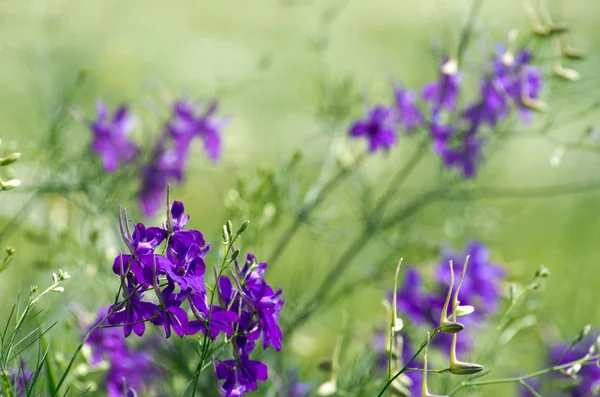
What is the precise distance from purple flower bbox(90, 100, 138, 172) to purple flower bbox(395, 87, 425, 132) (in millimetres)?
469

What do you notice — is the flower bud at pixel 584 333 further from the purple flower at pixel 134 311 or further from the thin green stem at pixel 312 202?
the thin green stem at pixel 312 202

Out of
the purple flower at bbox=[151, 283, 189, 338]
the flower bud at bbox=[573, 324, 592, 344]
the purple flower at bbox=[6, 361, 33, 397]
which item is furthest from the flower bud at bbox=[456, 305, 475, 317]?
the purple flower at bbox=[6, 361, 33, 397]

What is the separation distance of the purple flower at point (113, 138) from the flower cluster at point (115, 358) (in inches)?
10.8

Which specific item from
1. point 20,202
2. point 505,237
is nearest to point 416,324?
point 20,202

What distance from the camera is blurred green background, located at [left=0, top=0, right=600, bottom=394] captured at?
1.68m

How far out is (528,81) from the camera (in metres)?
1.32

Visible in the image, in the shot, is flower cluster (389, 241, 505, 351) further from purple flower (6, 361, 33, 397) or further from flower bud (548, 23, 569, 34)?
purple flower (6, 361, 33, 397)

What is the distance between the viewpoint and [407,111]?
4.45 feet

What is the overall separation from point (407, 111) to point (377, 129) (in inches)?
2.4

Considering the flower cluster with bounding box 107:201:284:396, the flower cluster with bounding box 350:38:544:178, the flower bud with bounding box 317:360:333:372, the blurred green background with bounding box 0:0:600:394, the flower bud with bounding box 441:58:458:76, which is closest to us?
the flower cluster with bounding box 107:201:284:396

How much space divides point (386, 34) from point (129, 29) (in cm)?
167

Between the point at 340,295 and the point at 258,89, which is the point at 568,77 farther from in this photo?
the point at 258,89

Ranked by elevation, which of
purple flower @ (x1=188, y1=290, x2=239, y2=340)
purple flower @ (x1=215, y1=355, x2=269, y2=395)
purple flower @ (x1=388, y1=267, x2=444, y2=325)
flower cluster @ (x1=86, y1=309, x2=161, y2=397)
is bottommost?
purple flower @ (x1=388, y1=267, x2=444, y2=325)

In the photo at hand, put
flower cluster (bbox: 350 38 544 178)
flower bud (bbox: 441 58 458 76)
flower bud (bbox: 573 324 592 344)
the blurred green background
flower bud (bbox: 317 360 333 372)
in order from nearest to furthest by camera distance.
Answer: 1. flower bud (bbox: 573 324 592 344)
2. flower bud (bbox: 317 360 333 372)
3. flower bud (bbox: 441 58 458 76)
4. flower cluster (bbox: 350 38 544 178)
5. the blurred green background
